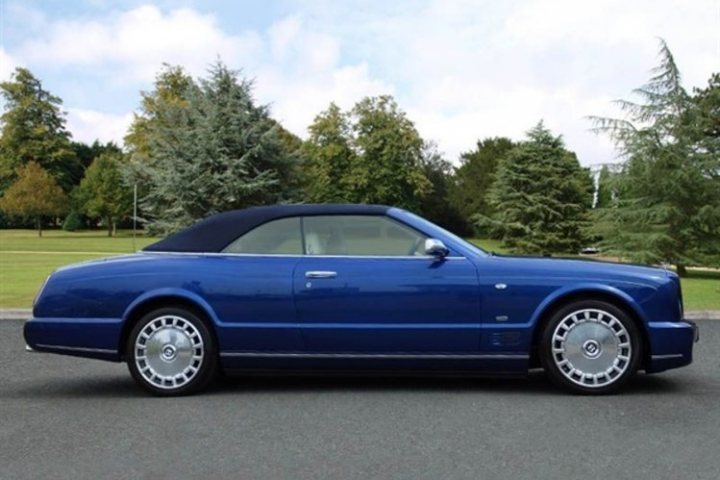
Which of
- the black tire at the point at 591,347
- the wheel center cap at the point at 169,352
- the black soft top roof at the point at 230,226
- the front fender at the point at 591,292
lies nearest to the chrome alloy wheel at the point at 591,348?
the black tire at the point at 591,347

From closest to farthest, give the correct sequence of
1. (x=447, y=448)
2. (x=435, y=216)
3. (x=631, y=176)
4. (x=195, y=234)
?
(x=447, y=448), (x=195, y=234), (x=631, y=176), (x=435, y=216)

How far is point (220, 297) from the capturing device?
17.3 feet

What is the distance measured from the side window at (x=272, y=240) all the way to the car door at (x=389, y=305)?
21cm

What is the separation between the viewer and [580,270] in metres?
5.31

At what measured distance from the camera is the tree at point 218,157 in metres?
25.0

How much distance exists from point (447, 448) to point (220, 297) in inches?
82.3

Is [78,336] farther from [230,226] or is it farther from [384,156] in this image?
[384,156]

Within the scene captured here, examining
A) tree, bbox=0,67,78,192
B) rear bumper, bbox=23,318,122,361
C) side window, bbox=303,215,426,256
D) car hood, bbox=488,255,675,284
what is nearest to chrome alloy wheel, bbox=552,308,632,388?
car hood, bbox=488,255,675,284

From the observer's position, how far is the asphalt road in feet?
12.1

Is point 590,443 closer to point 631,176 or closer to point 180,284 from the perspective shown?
point 180,284

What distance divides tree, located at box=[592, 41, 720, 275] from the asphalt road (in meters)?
17.5

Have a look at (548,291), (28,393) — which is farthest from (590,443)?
(28,393)

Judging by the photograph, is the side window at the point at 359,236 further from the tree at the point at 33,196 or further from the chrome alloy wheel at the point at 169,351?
the tree at the point at 33,196

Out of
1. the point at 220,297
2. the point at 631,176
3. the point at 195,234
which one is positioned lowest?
the point at 220,297
